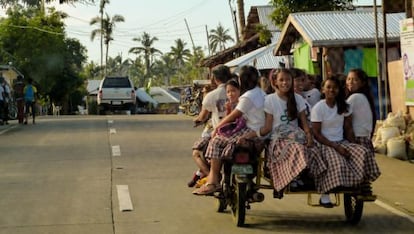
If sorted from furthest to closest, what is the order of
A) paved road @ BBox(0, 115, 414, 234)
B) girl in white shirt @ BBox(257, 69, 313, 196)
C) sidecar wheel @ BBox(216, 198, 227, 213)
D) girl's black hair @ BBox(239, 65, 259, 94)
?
1. sidecar wheel @ BBox(216, 198, 227, 213)
2. girl's black hair @ BBox(239, 65, 259, 94)
3. paved road @ BBox(0, 115, 414, 234)
4. girl in white shirt @ BBox(257, 69, 313, 196)

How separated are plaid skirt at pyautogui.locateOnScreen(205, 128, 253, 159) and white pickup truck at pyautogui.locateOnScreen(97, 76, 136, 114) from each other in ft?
89.5

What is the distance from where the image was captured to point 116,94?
119 ft

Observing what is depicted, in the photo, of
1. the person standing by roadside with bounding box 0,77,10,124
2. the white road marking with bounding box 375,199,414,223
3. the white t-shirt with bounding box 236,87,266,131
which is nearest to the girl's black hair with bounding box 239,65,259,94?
the white t-shirt with bounding box 236,87,266,131

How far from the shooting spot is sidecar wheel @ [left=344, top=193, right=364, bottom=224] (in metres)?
8.74

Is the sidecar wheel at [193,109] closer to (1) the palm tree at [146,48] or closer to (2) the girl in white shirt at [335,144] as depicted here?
(2) the girl in white shirt at [335,144]

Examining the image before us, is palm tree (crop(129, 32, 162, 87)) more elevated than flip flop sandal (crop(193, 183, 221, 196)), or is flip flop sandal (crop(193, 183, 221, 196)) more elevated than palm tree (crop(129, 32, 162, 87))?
palm tree (crop(129, 32, 162, 87))

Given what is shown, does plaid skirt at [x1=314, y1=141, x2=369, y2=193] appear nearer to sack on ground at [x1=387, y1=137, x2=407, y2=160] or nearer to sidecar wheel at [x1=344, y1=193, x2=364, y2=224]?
sidecar wheel at [x1=344, y1=193, x2=364, y2=224]

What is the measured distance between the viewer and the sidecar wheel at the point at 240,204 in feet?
28.0

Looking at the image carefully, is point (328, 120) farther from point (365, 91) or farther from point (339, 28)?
point (339, 28)

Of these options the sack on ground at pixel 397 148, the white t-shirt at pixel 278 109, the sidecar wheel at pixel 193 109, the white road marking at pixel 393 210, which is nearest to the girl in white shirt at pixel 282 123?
the white t-shirt at pixel 278 109

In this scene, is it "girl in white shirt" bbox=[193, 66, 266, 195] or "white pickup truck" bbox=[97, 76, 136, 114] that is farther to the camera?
"white pickup truck" bbox=[97, 76, 136, 114]

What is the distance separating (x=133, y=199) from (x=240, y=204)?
2.53m

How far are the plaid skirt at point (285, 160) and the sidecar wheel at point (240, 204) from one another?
1.17 feet

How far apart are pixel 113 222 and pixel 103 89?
27337 mm
